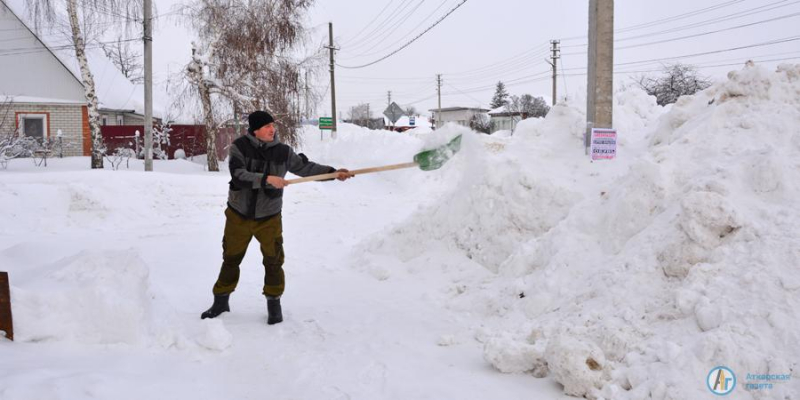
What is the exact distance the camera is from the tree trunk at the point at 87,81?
51.1ft

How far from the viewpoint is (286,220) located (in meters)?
9.93

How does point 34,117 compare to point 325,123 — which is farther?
point 325,123

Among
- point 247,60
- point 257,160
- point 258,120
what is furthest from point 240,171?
point 247,60

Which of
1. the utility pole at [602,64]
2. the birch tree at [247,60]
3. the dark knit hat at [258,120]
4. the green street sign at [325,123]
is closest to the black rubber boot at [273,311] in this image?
the dark knit hat at [258,120]

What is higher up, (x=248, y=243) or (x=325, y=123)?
(x=325, y=123)

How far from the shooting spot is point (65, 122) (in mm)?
21875

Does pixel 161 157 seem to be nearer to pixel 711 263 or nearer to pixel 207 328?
pixel 207 328

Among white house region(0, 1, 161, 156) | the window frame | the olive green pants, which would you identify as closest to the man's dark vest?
the olive green pants

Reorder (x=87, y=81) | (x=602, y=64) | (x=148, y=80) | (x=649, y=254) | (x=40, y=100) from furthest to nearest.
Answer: (x=40, y=100), (x=87, y=81), (x=148, y=80), (x=602, y=64), (x=649, y=254)

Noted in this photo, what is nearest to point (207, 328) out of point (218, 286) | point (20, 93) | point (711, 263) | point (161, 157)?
point (218, 286)

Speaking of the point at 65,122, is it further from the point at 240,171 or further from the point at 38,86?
the point at 240,171

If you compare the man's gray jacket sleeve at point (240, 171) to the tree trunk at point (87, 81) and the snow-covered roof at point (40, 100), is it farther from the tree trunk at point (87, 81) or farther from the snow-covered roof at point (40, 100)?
the snow-covered roof at point (40, 100)

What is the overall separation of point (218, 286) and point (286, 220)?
18.9ft

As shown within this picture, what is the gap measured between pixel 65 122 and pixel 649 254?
941 inches
